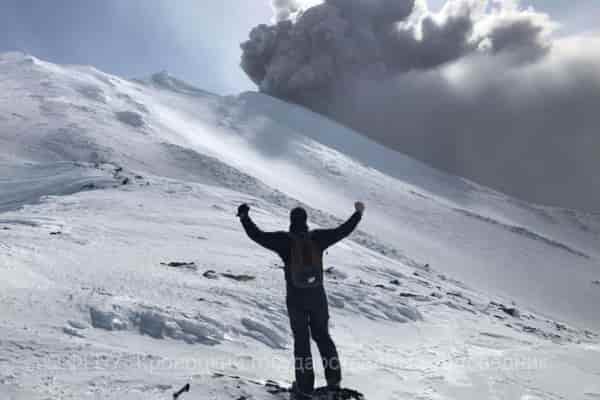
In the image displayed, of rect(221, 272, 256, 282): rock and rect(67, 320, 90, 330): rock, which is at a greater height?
rect(221, 272, 256, 282): rock

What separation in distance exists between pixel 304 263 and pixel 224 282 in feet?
16.2

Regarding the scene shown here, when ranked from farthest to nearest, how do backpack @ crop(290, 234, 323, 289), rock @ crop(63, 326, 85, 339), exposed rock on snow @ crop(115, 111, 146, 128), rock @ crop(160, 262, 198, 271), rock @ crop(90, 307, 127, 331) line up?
exposed rock on snow @ crop(115, 111, 146, 128), rock @ crop(160, 262, 198, 271), rock @ crop(90, 307, 127, 331), rock @ crop(63, 326, 85, 339), backpack @ crop(290, 234, 323, 289)

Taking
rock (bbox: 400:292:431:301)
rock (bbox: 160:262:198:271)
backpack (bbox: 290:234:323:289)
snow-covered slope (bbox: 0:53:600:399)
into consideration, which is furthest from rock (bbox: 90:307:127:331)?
rock (bbox: 400:292:431:301)

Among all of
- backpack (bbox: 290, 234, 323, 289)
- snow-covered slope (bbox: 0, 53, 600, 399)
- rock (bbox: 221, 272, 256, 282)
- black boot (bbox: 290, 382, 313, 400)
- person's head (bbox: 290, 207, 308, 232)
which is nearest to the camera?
black boot (bbox: 290, 382, 313, 400)

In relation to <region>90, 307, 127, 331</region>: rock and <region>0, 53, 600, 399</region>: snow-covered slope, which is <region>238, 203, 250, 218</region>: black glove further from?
<region>90, 307, 127, 331</region>: rock

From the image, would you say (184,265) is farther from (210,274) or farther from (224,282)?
(224,282)

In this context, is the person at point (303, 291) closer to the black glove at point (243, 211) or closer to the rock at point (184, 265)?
the black glove at point (243, 211)

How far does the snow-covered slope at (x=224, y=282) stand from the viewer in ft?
17.2

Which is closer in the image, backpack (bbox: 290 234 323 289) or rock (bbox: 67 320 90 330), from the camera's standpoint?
backpack (bbox: 290 234 323 289)

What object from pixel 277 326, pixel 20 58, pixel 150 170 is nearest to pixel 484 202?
pixel 150 170

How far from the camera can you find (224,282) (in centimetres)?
909

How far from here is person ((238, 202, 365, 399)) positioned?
14.6 ft

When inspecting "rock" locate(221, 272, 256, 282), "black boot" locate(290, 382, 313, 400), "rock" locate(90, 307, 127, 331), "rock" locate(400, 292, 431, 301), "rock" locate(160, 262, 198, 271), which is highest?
"rock" locate(400, 292, 431, 301)

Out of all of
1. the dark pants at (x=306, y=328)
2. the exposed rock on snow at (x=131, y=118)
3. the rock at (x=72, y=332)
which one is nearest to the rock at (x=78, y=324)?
the rock at (x=72, y=332)
